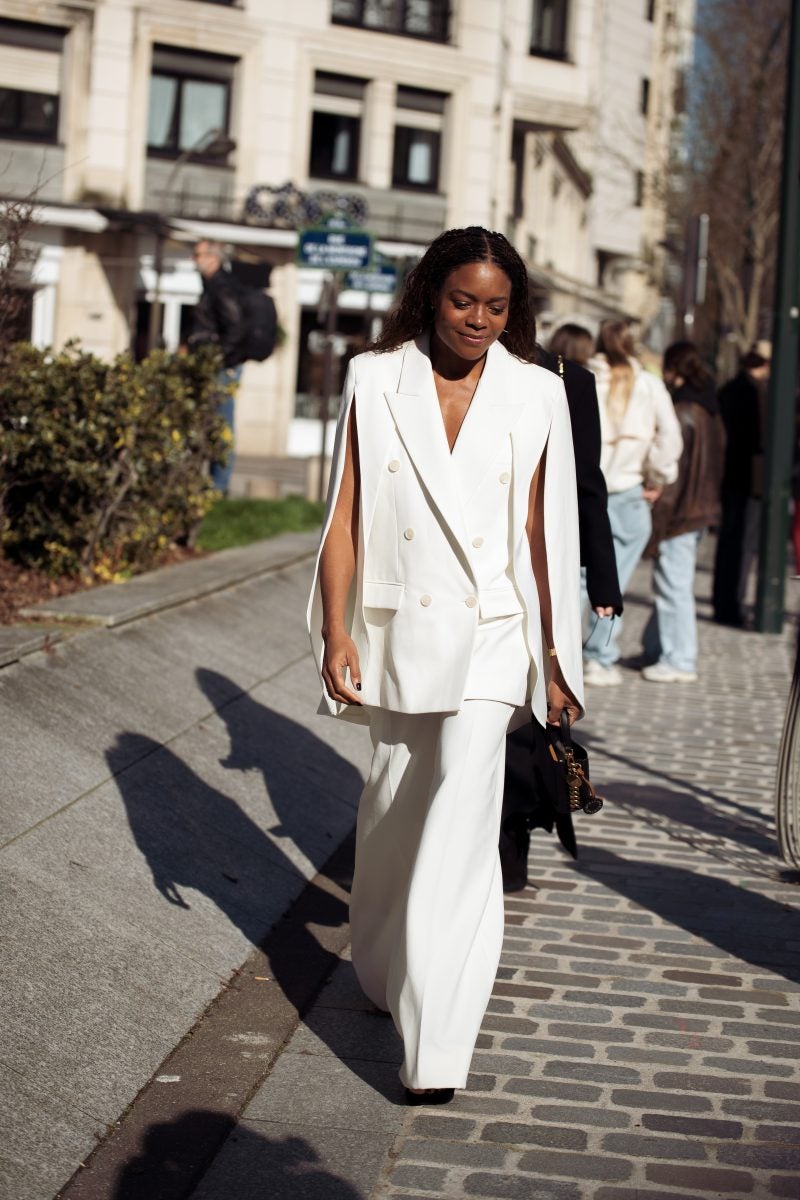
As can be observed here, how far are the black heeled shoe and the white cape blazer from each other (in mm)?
880

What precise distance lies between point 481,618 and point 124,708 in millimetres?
2750

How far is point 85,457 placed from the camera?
9078 mm

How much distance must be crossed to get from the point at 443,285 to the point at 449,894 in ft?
4.63

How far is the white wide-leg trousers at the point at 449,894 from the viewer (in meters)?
4.17

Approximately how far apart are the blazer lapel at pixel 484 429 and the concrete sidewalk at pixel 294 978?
147 cm

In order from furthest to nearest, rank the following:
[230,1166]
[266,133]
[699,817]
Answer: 1. [266,133]
2. [699,817]
3. [230,1166]

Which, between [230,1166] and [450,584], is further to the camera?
[450,584]

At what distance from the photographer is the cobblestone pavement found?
12.8 feet

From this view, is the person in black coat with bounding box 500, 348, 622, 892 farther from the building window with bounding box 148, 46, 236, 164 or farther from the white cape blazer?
the building window with bounding box 148, 46, 236, 164

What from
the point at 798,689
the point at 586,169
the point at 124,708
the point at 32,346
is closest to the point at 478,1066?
the point at 798,689

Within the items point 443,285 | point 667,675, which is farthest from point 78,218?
point 443,285

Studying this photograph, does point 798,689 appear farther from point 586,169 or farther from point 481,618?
point 586,169

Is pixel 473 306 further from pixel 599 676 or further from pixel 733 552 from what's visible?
pixel 733 552

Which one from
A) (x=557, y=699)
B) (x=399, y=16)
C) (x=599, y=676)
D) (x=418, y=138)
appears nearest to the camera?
(x=557, y=699)
